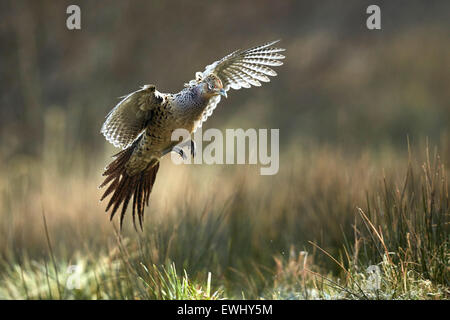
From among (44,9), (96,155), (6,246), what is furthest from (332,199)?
(44,9)

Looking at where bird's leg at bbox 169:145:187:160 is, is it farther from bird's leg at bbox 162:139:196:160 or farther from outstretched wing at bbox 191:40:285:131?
outstretched wing at bbox 191:40:285:131

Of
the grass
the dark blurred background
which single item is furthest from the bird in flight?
the dark blurred background

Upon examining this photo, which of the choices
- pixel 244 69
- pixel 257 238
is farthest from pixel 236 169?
pixel 244 69

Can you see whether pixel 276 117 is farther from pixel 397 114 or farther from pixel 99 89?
pixel 99 89

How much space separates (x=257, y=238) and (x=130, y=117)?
220 centimetres

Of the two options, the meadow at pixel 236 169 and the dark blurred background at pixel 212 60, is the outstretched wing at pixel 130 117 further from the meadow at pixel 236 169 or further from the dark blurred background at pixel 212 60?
the dark blurred background at pixel 212 60

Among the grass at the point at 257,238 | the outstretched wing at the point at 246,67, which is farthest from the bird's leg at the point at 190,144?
the grass at the point at 257,238

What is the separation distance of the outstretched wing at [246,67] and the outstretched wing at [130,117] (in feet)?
0.97

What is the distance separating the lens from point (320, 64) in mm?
10680

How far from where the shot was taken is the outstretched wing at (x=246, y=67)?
250cm

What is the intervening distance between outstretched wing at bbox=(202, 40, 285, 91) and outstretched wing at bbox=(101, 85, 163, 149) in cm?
29

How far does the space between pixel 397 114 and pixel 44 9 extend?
7367mm

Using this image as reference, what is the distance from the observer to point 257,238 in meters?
4.38

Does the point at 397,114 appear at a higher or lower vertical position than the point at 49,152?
higher
